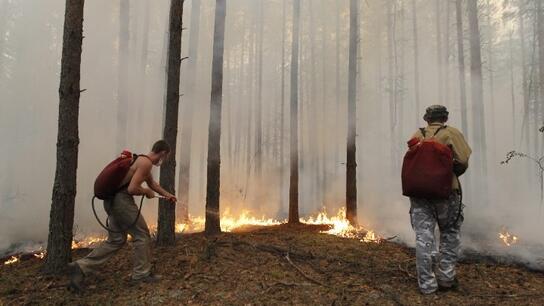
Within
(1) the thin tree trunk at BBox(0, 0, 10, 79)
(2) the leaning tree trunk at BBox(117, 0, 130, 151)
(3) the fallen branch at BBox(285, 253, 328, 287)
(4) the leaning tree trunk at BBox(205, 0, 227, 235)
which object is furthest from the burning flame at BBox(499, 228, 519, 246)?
(1) the thin tree trunk at BBox(0, 0, 10, 79)

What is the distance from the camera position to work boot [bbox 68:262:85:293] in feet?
14.4

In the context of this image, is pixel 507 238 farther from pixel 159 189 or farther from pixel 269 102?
pixel 269 102

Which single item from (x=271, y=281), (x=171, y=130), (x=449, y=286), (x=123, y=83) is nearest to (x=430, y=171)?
(x=449, y=286)

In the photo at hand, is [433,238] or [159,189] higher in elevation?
[159,189]

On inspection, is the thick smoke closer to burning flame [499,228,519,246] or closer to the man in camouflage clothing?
burning flame [499,228,519,246]

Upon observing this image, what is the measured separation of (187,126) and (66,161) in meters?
10.7

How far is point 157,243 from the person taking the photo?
6750 millimetres

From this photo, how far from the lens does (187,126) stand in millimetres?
15867

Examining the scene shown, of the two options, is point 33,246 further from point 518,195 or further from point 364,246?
point 518,195

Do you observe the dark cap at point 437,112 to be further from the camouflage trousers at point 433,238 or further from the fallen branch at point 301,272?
the fallen branch at point 301,272

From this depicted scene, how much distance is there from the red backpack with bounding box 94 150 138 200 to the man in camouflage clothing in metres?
3.68

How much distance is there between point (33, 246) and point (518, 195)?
15.5 metres

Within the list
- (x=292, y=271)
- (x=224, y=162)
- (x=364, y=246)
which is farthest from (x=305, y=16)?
(x=292, y=271)

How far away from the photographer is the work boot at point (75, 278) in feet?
14.4
